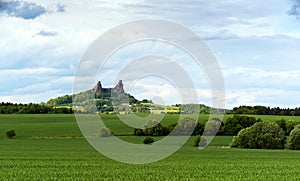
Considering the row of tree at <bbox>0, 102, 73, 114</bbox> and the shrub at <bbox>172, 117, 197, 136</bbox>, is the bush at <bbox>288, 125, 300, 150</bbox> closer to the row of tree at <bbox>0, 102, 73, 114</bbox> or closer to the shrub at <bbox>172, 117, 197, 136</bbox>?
the shrub at <bbox>172, 117, 197, 136</bbox>

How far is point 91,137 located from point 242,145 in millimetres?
24007

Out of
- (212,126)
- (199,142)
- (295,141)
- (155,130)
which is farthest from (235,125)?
(199,142)

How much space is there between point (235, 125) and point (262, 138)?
23.6 meters

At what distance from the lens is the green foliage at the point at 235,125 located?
103062 millimetres

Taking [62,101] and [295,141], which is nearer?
[295,141]

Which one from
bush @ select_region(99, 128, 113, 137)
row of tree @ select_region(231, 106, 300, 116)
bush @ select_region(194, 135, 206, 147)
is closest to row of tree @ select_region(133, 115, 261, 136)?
bush @ select_region(99, 128, 113, 137)

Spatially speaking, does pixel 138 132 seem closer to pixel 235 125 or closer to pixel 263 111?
pixel 235 125

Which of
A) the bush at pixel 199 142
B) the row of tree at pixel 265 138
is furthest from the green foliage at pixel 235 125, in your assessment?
the row of tree at pixel 265 138

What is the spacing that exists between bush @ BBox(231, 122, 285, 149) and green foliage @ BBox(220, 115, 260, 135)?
21.6 meters

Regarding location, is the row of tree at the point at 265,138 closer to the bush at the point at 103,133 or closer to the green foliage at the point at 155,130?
the green foliage at the point at 155,130

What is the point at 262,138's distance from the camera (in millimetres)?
79938

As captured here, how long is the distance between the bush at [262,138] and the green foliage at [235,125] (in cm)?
2156

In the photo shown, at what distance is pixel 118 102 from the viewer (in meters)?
52.8

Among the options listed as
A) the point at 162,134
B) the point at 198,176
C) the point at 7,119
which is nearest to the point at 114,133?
the point at 162,134
